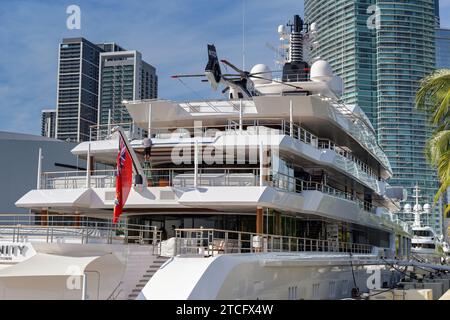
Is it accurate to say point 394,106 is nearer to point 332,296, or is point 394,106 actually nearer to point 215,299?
point 332,296

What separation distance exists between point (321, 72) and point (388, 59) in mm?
54509

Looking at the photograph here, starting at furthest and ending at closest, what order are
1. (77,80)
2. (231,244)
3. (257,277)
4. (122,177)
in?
(77,80), (231,244), (122,177), (257,277)

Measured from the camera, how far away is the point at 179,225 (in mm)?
25250

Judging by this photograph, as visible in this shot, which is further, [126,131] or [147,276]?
[126,131]

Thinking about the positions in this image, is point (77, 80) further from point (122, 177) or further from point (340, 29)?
point (122, 177)

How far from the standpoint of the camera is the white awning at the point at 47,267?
15.3m

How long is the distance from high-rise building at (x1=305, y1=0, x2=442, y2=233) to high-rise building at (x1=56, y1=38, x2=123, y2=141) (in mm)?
21980

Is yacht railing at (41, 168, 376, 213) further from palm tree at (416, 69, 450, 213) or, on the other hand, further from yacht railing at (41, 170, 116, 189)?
palm tree at (416, 69, 450, 213)

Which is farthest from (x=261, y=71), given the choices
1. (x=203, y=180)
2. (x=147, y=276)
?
(x=147, y=276)

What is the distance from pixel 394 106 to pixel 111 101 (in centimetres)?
4923

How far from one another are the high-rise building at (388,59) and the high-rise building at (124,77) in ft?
47.7

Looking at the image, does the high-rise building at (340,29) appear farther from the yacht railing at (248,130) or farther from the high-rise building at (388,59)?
the yacht railing at (248,130)

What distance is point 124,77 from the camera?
55.1 m

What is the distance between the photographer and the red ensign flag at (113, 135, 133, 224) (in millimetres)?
19438
